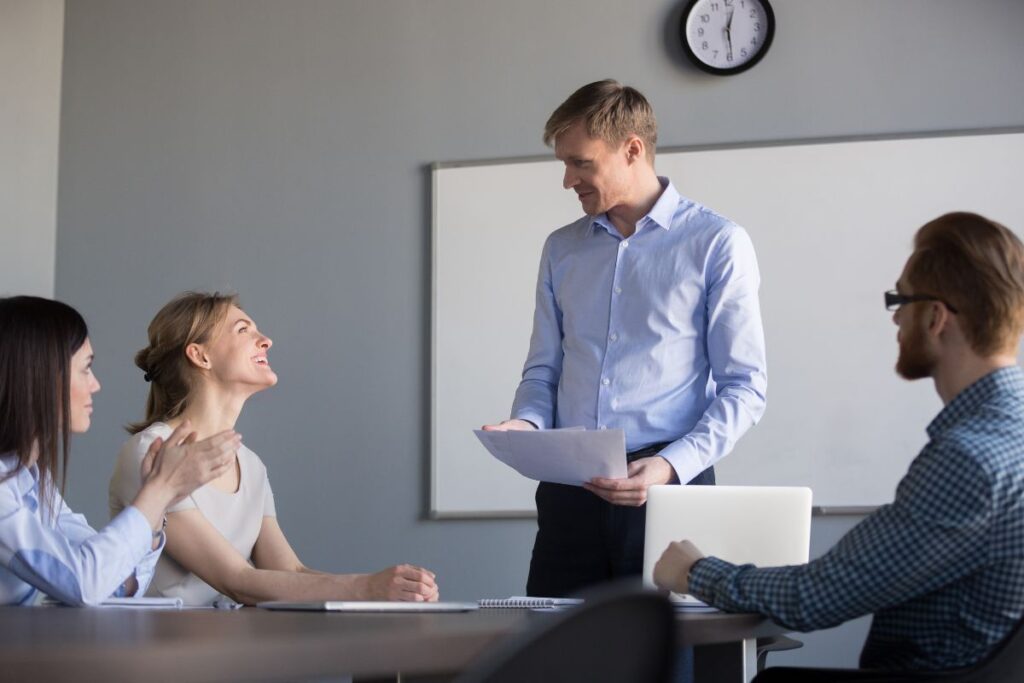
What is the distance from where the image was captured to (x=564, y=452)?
2.16m

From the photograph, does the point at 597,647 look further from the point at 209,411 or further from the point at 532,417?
the point at 209,411

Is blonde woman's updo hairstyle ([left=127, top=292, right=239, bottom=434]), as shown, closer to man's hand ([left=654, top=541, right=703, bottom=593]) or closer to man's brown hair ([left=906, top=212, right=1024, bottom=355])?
man's hand ([left=654, top=541, right=703, bottom=593])

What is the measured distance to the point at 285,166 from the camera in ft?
14.4

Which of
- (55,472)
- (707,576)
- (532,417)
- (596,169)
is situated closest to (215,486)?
(55,472)

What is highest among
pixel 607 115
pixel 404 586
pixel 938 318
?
pixel 607 115

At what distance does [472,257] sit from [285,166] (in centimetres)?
81

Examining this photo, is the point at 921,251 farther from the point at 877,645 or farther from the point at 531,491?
the point at 531,491

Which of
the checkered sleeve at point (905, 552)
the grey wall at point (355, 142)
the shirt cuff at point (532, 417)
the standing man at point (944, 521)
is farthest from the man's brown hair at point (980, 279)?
the grey wall at point (355, 142)

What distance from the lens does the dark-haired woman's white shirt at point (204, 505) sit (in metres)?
2.33

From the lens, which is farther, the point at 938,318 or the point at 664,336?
the point at 664,336

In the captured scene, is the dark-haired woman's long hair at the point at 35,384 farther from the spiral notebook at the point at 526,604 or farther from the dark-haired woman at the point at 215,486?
the spiral notebook at the point at 526,604

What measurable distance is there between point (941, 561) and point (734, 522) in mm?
473

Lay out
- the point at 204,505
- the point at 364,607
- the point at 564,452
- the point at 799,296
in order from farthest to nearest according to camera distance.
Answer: the point at 799,296
the point at 204,505
the point at 564,452
the point at 364,607

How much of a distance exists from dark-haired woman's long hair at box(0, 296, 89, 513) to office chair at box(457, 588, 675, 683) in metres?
1.30
